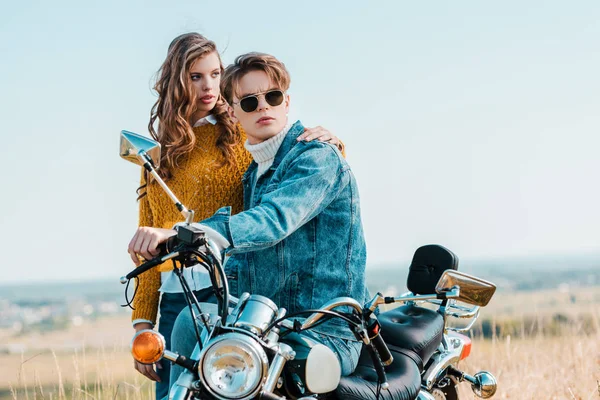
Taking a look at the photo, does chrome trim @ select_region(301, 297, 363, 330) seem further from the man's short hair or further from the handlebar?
the man's short hair

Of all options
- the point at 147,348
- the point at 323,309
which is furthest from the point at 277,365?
the point at 147,348

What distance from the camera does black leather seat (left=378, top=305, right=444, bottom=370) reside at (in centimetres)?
350

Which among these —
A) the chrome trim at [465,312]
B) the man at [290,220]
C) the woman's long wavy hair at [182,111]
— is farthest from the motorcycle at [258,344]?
the woman's long wavy hair at [182,111]

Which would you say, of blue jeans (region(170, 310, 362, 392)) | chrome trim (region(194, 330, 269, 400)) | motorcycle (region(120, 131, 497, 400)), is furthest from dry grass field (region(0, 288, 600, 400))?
chrome trim (region(194, 330, 269, 400))

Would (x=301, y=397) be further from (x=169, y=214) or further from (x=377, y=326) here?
(x=169, y=214)

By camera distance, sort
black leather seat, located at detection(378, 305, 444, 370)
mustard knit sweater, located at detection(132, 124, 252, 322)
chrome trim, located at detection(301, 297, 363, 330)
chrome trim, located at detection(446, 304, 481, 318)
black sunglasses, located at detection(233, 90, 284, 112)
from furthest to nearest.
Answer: chrome trim, located at detection(446, 304, 481, 318) < mustard knit sweater, located at detection(132, 124, 252, 322) < black leather seat, located at detection(378, 305, 444, 370) < black sunglasses, located at detection(233, 90, 284, 112) < chrome trim, located at detection(301, 297, 363, 330)

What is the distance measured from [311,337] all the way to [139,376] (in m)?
3.54

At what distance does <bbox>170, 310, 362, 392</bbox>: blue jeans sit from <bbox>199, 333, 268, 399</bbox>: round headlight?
26 centimetres

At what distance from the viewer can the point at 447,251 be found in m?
3.98

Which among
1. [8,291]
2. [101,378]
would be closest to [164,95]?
[101,378]

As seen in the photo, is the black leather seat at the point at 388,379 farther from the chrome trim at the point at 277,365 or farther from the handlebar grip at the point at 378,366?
the chrome trim at the point at 277,365

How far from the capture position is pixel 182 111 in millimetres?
4113

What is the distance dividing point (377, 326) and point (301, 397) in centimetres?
34

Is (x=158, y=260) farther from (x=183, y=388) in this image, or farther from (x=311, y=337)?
(x=311, y=337)
